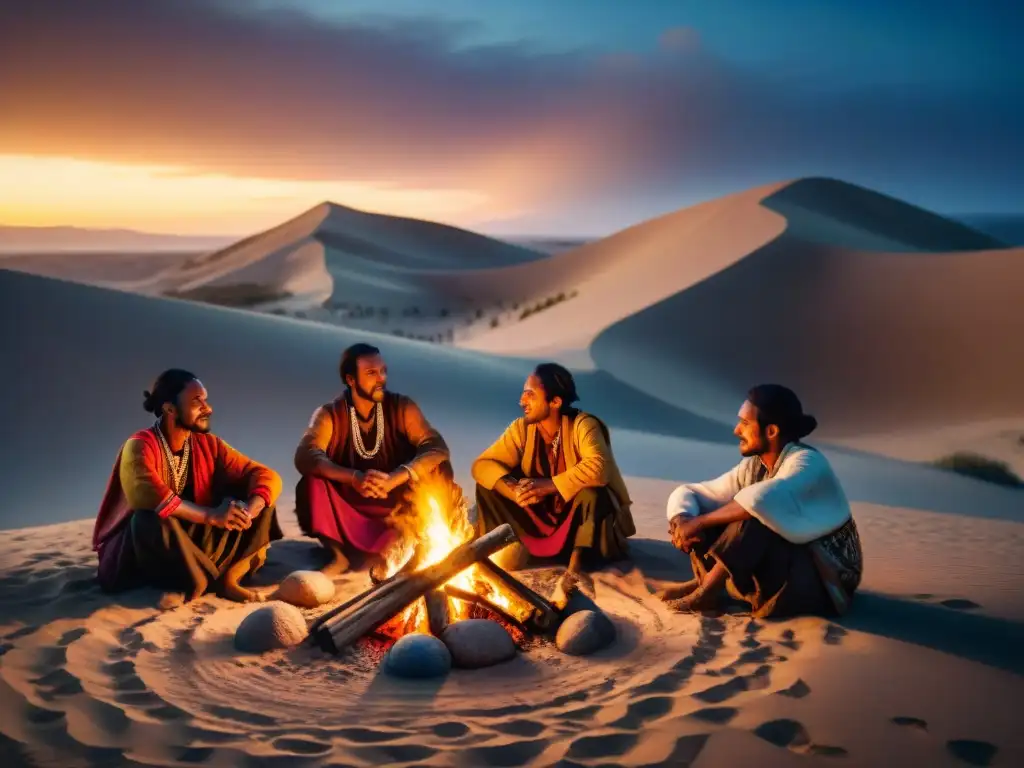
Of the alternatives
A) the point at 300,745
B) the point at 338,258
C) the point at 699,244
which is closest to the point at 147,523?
the point at 300,745

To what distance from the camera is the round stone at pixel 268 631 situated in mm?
4949

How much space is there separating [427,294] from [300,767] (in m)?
40.9

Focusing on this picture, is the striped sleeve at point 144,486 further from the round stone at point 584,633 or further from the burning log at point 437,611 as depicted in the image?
the round stone at point 584,633

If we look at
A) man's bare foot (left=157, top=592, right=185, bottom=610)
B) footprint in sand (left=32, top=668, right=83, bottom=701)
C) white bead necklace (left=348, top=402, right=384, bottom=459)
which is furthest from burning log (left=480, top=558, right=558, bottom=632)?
footprint in sand (left=32, top=668, right=83, bottom=701)

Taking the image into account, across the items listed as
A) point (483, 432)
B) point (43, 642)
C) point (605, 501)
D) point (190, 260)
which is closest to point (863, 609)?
point (605, 501)

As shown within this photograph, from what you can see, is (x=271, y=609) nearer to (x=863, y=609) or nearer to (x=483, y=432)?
(x=863, y=609)

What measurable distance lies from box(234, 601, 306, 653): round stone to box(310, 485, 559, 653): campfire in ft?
0.35

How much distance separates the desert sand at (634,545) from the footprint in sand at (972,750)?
0.01m

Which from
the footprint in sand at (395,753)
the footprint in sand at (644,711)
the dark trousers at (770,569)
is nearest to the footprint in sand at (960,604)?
the dark trousers at (770,569)

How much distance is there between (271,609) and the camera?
5039 millimetres

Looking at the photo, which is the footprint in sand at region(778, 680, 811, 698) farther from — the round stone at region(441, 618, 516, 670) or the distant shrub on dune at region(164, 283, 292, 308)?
the distant shrub on dune at region(164, 283, 292, 308)

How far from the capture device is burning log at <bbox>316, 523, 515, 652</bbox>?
4957 millimetres

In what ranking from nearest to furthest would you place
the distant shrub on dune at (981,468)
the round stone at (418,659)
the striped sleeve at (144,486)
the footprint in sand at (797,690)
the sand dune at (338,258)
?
the footprint in sand at (797,690), the round stone at (418,659), the striped sleeve at (144,486), the distant shrub on dune at (981,468), the sand dune at (338,258)

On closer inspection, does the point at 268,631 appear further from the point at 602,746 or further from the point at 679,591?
the point at 679,591
